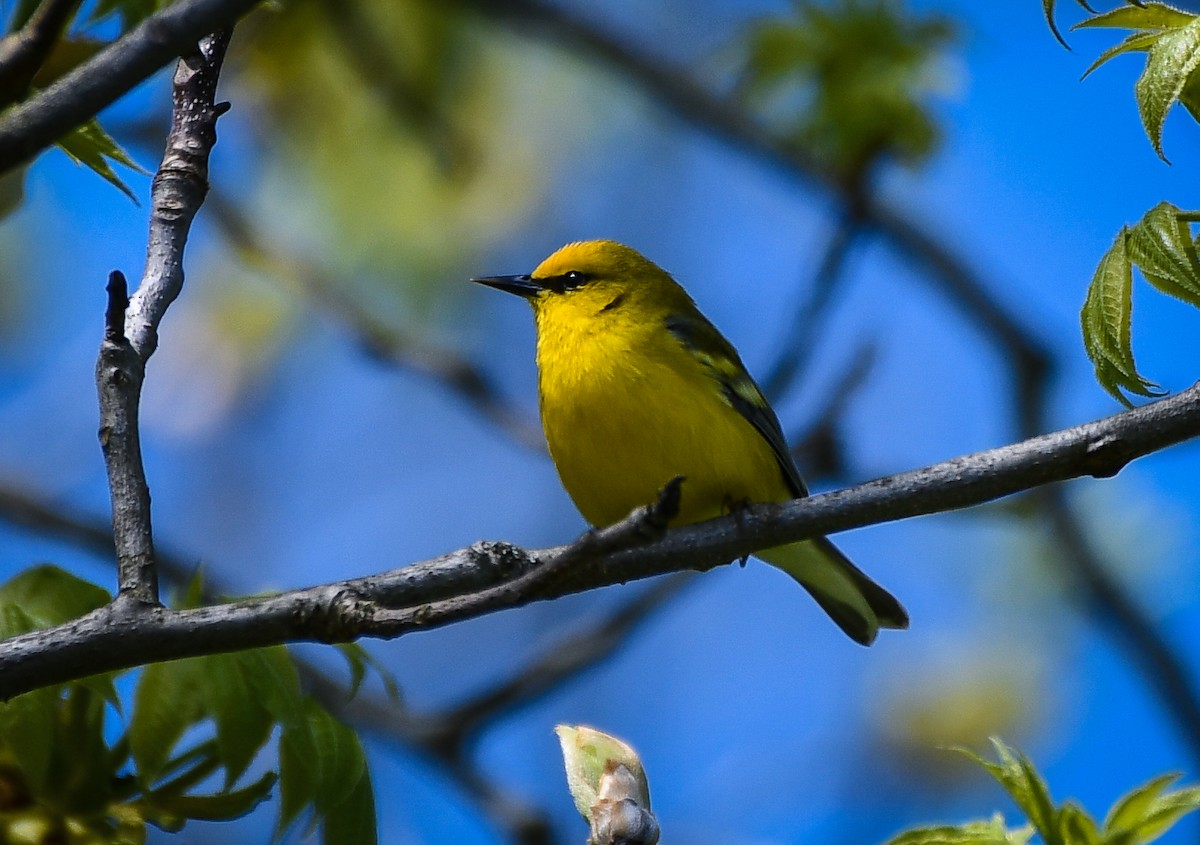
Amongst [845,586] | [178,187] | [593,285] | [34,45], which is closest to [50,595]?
[178,187]

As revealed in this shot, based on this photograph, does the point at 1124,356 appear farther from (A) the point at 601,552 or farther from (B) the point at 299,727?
(B) the point at 299,727

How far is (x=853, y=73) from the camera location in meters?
5.81

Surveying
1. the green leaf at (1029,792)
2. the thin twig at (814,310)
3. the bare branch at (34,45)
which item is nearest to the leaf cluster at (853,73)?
the thin twig at (814,310)

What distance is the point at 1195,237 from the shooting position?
229 centimetres

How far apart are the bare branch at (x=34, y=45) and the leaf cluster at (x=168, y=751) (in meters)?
0.94

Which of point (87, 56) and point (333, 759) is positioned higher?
point (87, 56)

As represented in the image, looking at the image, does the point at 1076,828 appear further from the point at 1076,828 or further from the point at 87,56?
the point at 87,56

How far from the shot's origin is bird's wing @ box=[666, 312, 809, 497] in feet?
15.6

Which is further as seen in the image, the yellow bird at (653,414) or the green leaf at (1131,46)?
the yellow bird at (653,414)

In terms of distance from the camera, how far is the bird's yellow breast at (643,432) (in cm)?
431

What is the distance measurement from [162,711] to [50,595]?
303 millimetres

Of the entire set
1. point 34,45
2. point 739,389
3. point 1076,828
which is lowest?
point 1076,828

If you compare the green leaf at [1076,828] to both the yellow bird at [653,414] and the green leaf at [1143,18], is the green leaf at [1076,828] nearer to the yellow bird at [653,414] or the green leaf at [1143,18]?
the green leaf at [1143,18]

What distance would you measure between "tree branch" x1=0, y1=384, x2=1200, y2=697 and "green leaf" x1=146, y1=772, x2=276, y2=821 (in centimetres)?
41
